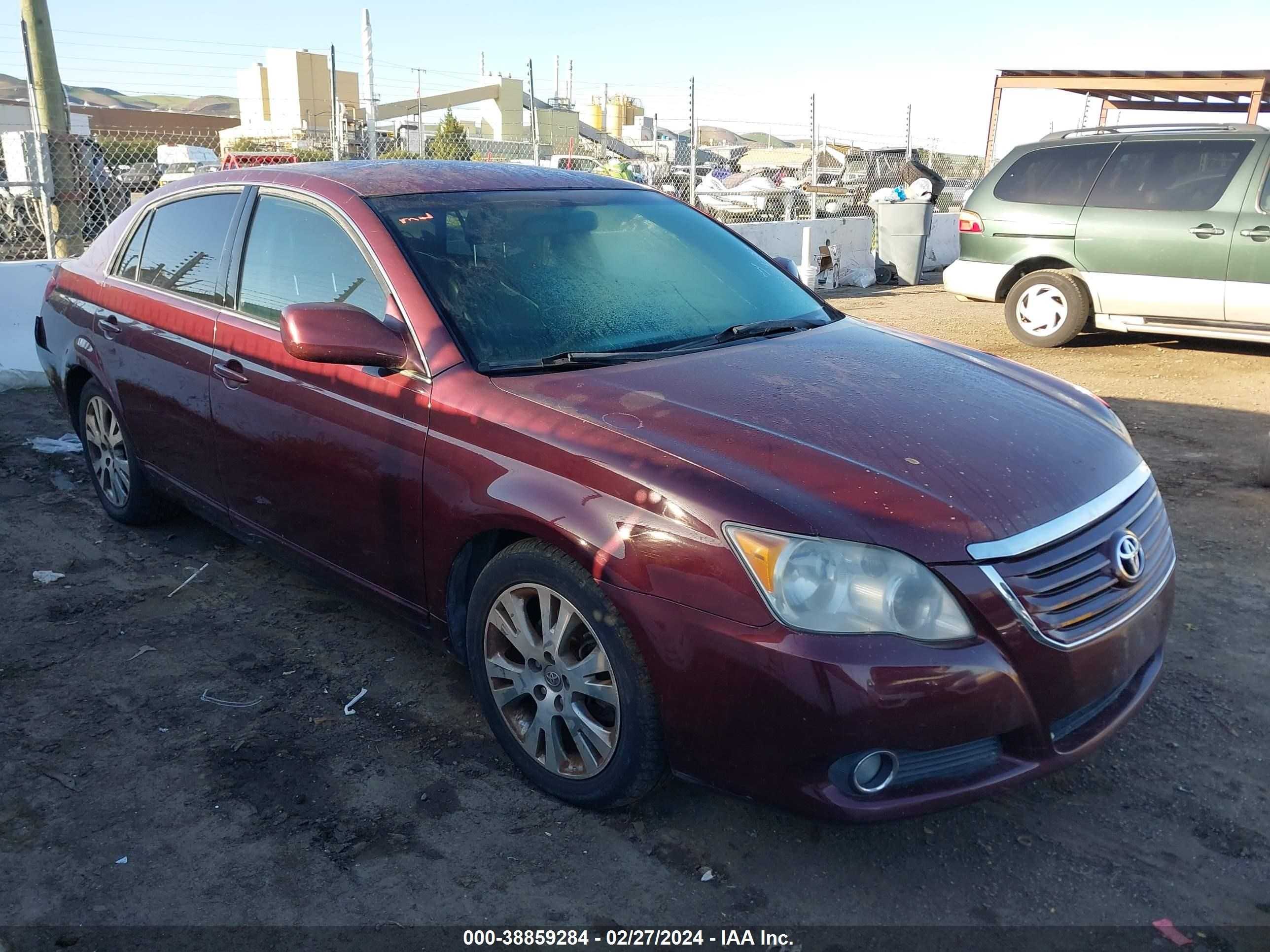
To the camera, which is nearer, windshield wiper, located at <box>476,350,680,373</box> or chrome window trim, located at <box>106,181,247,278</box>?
windshield wiper, located at <box>476,350,680,373</box>

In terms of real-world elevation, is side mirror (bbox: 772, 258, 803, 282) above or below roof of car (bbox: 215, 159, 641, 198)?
below

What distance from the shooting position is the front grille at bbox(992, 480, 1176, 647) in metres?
2.39

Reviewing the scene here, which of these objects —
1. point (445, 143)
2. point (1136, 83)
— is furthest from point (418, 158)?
point (445, 143)

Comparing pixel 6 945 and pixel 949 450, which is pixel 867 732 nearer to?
pixel 949 450

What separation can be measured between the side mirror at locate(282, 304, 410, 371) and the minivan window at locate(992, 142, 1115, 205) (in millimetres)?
7559

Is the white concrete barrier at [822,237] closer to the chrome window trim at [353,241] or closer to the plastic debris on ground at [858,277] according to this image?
the plastic debris on ground at [858,277]

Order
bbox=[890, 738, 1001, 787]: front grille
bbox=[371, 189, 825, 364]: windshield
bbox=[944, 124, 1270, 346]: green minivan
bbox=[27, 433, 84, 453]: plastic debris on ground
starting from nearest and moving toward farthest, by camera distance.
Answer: bbox=[890, 738, 1001, 787]: front grille, bbox=[371, 189, 825, 364]: windshield, bbox=[27, 433, 84, 453]: plastic debris on ground, bbox=[944, 124, 1270, 346]: green minivan

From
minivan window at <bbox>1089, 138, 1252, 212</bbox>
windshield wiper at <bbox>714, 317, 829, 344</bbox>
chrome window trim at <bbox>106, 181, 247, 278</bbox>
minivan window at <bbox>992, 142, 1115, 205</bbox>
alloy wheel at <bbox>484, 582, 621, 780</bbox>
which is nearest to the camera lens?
alloy wheel at <bbox>484, 582, 621, 780</bbox>

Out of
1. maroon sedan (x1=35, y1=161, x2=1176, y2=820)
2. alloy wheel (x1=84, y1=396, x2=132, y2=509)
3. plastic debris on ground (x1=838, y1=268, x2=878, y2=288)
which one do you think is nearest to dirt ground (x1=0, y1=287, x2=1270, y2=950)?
maroon sedan (x1=35, y1=161, x2=1176, y2=820)

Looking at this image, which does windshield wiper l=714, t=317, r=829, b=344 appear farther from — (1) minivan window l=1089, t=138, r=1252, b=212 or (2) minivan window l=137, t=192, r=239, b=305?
(1) minivan window l=1089, t=138, r=1252, b=212

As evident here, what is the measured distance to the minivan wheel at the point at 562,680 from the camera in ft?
8.39

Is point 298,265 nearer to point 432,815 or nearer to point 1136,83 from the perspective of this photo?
point 432,815

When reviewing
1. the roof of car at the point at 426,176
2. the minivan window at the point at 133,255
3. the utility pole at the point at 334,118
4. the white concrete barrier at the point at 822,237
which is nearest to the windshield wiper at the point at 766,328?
the roof of car at the point at 426,176

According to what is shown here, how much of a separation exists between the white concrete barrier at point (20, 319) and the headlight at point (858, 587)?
23.4 ft
